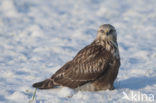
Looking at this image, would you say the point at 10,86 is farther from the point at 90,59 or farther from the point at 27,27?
the point at 27,27

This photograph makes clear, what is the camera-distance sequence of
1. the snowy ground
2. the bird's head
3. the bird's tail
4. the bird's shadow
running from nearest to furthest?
the snowy ground, the bird's tail, the bird's head, the bird's shadow

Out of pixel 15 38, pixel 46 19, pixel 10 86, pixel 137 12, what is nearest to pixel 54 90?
pixel 10 86

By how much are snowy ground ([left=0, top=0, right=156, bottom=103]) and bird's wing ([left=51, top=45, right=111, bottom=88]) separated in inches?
10.3

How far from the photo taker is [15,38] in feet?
33.3

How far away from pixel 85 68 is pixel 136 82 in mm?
1275

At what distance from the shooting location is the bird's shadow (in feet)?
21.9

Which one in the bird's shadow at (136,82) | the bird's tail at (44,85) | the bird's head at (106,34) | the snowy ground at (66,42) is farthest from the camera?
the bird's shadow at (136,82)

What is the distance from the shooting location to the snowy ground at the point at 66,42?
5906 mm

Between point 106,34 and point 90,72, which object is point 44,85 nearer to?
point 90,72

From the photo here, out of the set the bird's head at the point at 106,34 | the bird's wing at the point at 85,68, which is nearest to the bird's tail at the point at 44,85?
the bird's wing at the point at 85,68

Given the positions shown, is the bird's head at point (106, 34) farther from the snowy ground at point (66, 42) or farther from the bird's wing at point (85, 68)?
the snowy ground at point (66, 42)

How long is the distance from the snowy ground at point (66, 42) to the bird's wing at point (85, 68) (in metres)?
0.26

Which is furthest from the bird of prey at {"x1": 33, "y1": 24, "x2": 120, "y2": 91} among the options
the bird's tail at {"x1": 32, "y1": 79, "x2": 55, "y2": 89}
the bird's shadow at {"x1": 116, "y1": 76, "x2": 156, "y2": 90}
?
the bird's shadow at {"x1": 116, "y1": 76, "x2": 156, "y2": 90}

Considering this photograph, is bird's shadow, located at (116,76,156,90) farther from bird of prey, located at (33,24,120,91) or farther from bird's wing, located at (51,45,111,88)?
bird's wing, located at (51,45,111,88)
